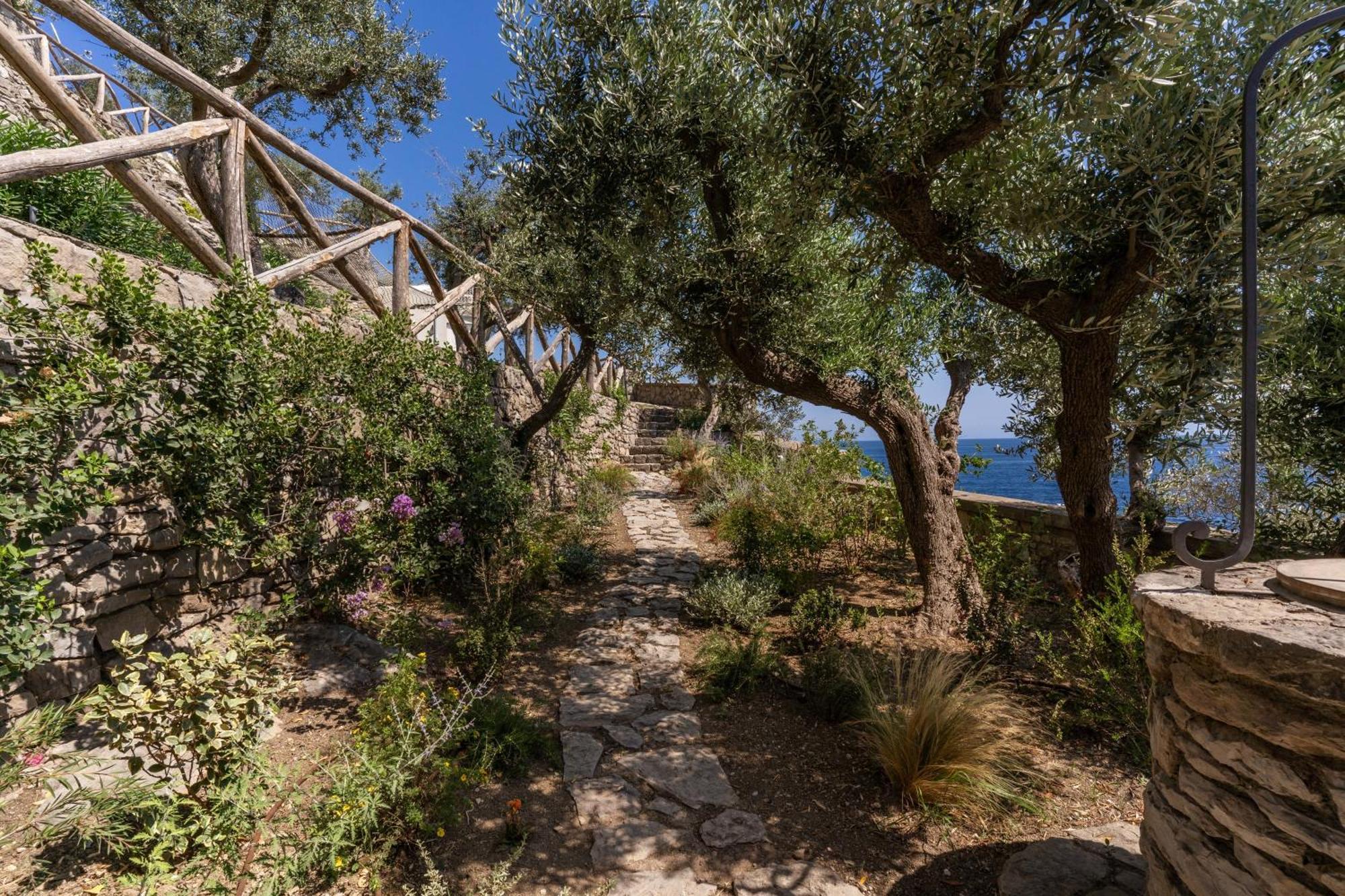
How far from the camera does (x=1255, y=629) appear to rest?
1373 mm

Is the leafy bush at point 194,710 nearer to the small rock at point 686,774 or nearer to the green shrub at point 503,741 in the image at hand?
the green shrub at point 503,741

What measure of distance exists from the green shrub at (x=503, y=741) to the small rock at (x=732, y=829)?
3.48ft

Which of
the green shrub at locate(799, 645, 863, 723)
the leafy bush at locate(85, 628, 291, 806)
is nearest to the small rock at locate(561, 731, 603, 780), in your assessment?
the green shrub at locate(799, 645, 863, 723)

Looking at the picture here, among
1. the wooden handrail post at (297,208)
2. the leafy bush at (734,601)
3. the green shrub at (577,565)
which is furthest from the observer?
the green shrub at (577,565)

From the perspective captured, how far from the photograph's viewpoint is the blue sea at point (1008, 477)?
7.14 m

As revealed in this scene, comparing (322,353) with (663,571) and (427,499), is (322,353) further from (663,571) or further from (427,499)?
(663,571)

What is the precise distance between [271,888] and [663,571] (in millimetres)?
5131

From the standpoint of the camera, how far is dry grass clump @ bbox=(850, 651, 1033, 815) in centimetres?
284

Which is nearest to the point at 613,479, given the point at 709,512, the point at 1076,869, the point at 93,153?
the point at 709,512

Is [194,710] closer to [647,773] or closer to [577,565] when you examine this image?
[647,773]


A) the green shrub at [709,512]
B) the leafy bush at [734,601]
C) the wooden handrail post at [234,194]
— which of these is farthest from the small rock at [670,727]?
the green shrub at [709,512]

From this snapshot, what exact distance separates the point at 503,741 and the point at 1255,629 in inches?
135

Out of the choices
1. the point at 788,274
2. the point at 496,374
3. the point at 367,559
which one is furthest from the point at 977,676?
the point at 496,374

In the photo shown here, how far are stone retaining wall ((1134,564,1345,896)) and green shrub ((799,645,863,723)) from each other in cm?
191
